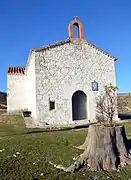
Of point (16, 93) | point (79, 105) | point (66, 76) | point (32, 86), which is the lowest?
point (79, 105)

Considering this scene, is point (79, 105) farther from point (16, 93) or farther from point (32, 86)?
point (16, 93)

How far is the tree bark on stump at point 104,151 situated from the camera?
29.6 feet

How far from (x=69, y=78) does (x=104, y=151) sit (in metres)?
14.0

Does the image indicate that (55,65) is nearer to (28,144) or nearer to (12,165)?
(28,144)

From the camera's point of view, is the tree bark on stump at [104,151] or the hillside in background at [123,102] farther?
the hillside in background at [123,102]

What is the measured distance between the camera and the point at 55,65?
2259 centimetres

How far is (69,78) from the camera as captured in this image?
22844mm

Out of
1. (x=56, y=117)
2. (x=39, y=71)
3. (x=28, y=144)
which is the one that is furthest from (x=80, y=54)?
(x=28, y=144)

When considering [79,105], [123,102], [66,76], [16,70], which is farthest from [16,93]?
[123,102]

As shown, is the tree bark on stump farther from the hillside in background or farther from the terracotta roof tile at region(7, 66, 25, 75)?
the hillside in background

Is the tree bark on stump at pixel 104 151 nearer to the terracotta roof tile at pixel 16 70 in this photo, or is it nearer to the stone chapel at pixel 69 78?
the stone chapel at pixel 69 78

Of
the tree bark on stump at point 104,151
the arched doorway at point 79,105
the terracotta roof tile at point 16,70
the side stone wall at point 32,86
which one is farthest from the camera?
the terracotta roof tile at point 16,70

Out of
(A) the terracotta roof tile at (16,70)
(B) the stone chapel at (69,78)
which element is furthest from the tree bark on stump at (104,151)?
(A) the terracotta roof tile at (16,70)

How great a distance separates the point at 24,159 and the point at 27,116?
49.3 feet
